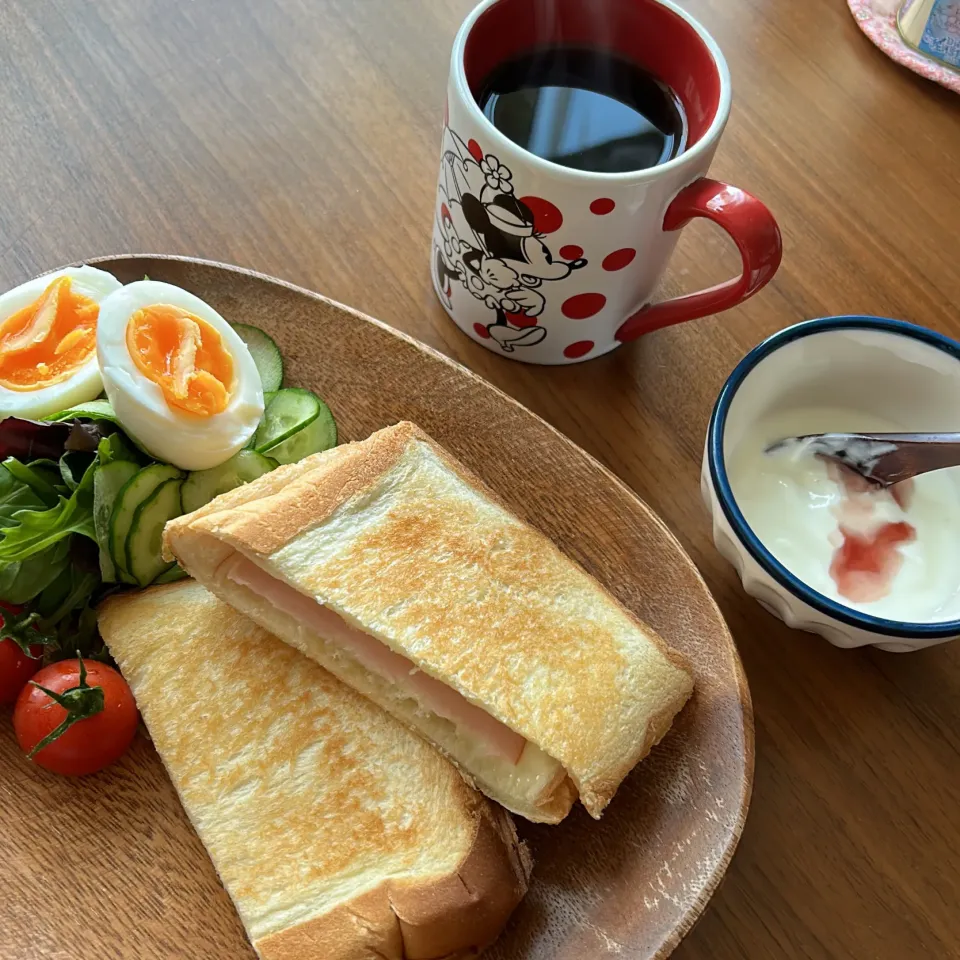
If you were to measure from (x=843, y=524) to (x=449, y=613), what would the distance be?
2.09 ft

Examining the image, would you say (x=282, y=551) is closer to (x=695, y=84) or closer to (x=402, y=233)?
(x=402, y=233)

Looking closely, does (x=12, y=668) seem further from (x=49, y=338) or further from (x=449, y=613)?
(x=449, y=613)

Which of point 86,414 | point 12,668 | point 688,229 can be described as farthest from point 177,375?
point 688,229

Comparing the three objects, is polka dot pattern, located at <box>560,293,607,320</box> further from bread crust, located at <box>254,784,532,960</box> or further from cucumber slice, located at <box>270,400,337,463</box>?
bread crust, located at <box>254,784,532,960</box>

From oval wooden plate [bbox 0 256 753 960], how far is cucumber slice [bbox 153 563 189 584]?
0.85ft

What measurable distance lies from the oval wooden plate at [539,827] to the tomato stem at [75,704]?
0.12 metres

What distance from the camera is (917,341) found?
1.46m

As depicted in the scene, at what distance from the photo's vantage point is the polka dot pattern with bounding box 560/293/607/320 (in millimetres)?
1467

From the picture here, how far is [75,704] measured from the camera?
1.28 metres

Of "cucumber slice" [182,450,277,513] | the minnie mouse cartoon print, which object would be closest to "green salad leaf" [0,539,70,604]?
"cucumber slice" [182,450,277,513]

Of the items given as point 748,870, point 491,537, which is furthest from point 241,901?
point 748,870

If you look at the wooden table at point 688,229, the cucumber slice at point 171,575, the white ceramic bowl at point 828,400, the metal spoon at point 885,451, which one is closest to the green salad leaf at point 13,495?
the cucumber slice at point 171,575

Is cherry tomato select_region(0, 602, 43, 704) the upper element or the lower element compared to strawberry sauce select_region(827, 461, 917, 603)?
lower

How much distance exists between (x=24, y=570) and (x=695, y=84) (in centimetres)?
127
